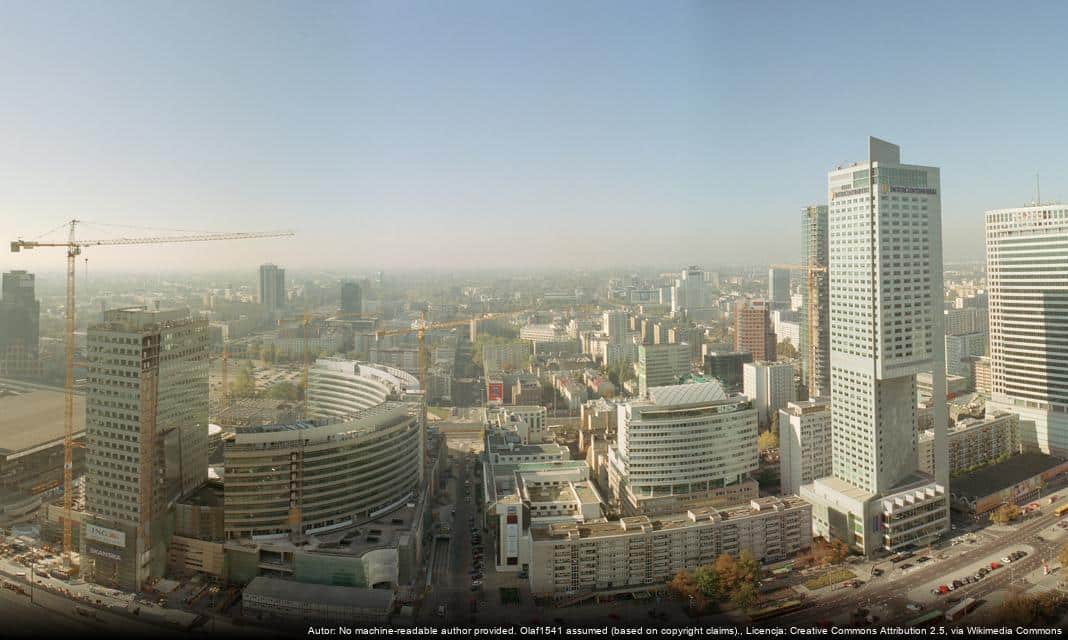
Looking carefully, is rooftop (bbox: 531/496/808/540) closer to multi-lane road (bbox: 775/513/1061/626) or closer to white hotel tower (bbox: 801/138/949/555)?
white hotel tower (bbox: 801/138/949/555)

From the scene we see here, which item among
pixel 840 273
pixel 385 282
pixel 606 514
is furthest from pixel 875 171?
pixel 385 282

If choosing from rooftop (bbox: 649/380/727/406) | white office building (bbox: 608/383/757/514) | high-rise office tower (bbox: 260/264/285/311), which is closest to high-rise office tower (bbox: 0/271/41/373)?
high-rise office tower (bbox: 260/264/285/311)

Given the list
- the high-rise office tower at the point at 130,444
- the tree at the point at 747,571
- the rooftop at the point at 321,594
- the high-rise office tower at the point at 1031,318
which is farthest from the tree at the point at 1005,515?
the high-rise office tower at the point at 130,444

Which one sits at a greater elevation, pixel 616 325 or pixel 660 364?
pixel 616 325

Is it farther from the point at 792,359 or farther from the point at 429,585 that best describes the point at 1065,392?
the point at 429,585

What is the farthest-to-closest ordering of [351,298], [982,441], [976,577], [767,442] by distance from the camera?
1. [351,298]
2. [767,442]
3. [982,441]
4. [976,577]

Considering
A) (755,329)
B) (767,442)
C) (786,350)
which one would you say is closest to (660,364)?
(755,329)

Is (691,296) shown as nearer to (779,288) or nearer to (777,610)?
(779,288)
